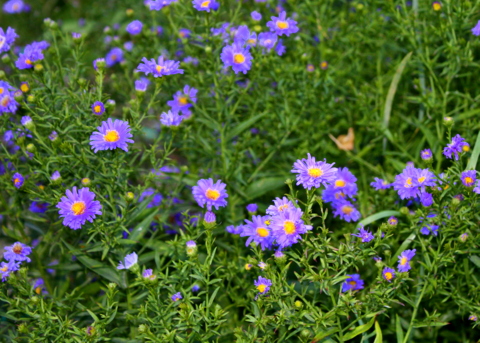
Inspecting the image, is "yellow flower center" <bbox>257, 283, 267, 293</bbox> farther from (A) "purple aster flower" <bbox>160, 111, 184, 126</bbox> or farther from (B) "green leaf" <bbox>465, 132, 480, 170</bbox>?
(B) "green leaf" <bbox>465, 132, 480, 170</bbox>

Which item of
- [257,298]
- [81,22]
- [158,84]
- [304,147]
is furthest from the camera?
[81,22]

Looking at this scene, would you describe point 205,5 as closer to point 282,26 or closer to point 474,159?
point 282,26

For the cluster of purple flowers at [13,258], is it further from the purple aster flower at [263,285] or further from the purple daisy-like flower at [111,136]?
the purple aster flower at [263,285]

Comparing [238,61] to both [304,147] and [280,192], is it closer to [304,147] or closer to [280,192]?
[304,147]

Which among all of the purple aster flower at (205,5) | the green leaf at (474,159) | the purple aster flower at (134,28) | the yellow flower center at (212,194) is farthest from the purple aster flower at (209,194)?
the purple aster flower at (134,28)

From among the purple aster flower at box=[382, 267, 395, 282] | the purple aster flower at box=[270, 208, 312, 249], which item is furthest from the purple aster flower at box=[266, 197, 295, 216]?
the purple aster flower at box=[382, 267, 395, 282]

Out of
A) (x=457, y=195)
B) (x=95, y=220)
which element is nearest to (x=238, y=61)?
(x=95, y=220)
